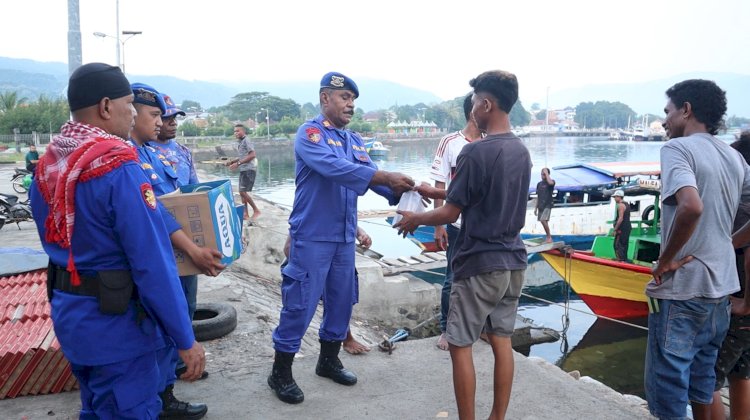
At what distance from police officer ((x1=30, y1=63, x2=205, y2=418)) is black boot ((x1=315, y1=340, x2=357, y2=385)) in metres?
1.57

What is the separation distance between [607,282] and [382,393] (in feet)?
28.5

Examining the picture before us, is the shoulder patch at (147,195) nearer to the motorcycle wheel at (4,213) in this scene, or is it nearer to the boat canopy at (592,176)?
the motorcycle wheel at (4,213)

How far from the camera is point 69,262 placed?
1938mm

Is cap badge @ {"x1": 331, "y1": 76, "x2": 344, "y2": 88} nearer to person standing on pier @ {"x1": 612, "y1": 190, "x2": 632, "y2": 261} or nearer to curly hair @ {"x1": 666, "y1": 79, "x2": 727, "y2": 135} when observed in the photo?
curly hair @ {"x1": 666, "y1": 79, "x2": 727, "y2": 135}

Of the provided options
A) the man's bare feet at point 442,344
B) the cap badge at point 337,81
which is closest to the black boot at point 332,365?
the man's bare feet at point 442,344

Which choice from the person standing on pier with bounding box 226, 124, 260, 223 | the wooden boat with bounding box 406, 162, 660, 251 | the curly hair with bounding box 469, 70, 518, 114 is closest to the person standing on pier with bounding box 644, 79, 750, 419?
the curly hair with bounding box 469, 70, 518, 114

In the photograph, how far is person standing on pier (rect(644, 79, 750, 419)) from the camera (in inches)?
108

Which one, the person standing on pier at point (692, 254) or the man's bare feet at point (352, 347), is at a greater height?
the person standing on pier at point (692, 254)

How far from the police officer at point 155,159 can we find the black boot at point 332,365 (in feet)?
2.69

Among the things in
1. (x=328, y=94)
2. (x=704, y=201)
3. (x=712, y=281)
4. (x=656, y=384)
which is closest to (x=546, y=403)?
(x=656, y=384)

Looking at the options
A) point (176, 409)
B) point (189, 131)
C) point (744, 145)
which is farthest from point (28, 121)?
point (744, 145)

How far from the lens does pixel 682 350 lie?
2789 millimetres

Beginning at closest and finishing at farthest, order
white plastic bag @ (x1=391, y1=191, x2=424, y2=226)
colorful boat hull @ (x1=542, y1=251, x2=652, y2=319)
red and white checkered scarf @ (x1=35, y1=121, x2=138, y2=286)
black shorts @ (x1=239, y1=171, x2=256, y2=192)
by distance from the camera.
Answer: red and white checkered scarf @ (x1=35, y1=121, x2=138, y2=286), white plastic bag @ (x1=391, y1=191, x2=424, y2=226), colorful boat hull @ (x1=542, y1=251, x2=652, y2=319), black shorts @ (x1=239, y1=171, x2=256, y2=192)

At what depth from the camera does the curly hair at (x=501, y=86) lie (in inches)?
112
